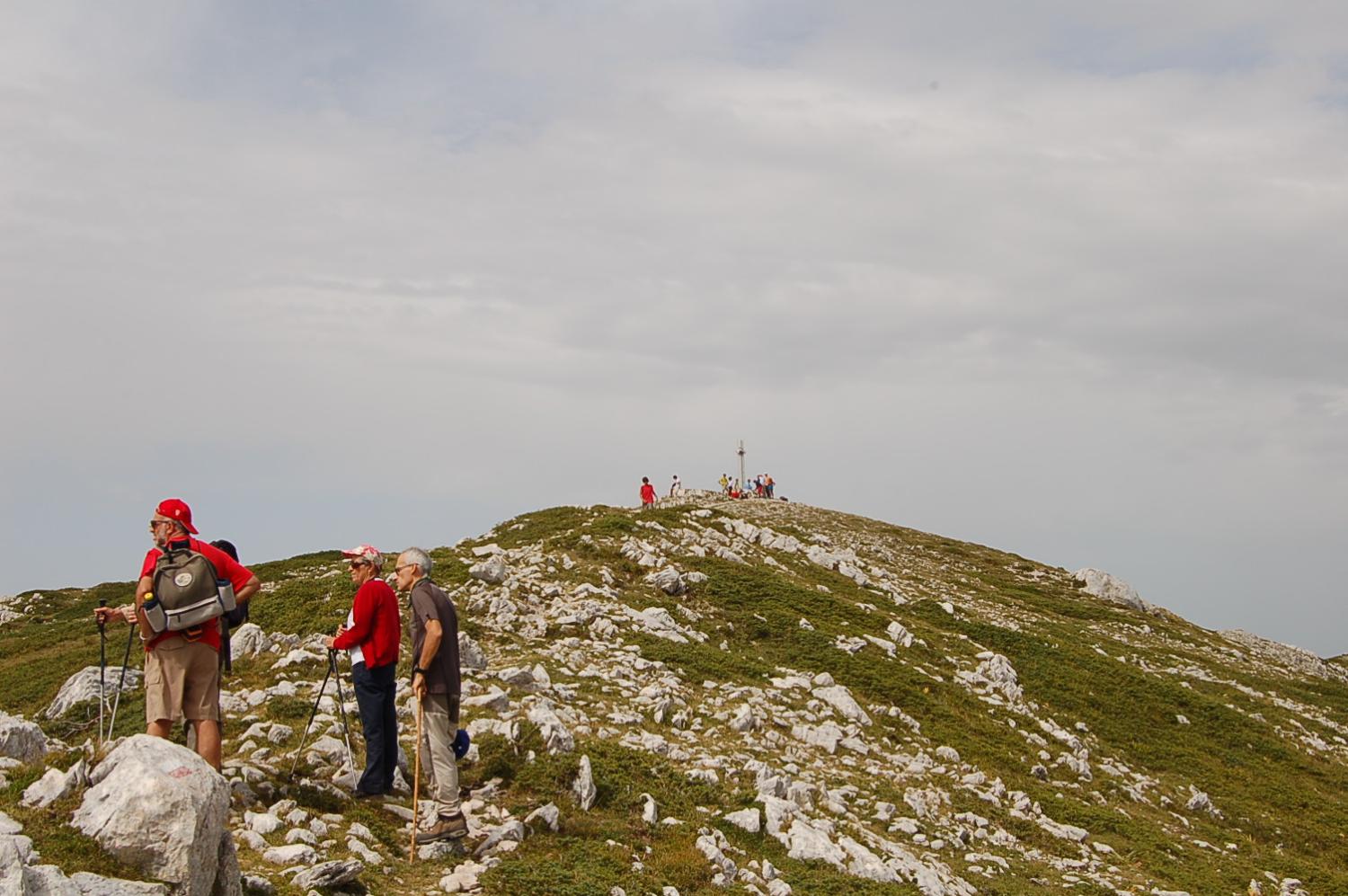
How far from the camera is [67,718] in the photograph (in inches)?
736

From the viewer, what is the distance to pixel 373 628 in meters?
13.7

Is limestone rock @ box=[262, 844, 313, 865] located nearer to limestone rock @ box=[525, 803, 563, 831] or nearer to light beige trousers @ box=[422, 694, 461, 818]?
light beige trousers @ box=[422, 694, 461, 818]

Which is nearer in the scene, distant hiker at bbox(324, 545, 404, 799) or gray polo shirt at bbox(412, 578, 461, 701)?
gray polo shirt at bbox(412, 578, 461, 701)

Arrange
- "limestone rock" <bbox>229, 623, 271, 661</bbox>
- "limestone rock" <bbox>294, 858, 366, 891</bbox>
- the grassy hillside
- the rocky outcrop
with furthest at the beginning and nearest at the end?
"limestone rock" <bbox>229, 623, 271, 661</bbox> < the grassy hillside < "limestone rock" <bbox>294, 858, 366, 891</bbox> < the rocky outcrop

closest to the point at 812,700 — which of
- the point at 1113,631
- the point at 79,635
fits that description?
the point at 79,635

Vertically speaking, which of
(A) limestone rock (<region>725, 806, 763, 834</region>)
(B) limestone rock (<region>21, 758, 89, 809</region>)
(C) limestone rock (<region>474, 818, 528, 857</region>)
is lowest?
(A) limestone rock (<region>725, 806, 763, 834</region>)

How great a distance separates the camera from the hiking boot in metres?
12.1

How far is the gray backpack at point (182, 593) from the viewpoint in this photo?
1093 centimetres

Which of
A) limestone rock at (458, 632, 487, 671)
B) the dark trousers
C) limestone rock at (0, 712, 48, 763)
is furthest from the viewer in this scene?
limestone rock at (458, 632, 487, 671)

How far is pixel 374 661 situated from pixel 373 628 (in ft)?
1.53

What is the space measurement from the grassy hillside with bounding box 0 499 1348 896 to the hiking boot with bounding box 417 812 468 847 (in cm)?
29

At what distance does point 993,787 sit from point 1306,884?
6628 mm

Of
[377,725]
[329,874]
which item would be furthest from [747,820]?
[329,874]

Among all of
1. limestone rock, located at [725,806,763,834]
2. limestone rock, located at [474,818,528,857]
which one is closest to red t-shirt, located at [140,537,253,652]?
limestone rock, located at [474,818,528,857]
